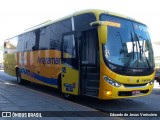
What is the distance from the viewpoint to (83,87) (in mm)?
9773

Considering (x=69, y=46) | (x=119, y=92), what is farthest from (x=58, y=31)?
(x=119, y=92)

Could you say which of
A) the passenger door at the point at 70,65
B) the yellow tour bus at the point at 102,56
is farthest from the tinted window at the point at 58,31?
the passenger door at the point at 70,65

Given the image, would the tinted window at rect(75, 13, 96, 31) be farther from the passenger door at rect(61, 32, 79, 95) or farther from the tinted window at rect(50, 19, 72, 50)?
the tinted window at rect(50, 19, 72, 50)

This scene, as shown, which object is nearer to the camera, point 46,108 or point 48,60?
point 46,108

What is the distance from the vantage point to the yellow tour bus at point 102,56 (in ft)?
29.4

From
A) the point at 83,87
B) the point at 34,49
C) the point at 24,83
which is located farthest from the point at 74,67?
the point at 24,83

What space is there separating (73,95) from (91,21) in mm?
3033

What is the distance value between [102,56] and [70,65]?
1933 millimetres

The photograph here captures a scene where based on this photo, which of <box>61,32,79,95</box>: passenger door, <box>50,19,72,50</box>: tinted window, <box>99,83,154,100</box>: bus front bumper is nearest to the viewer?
<box>99,83,154,100</box>: bus front bumper

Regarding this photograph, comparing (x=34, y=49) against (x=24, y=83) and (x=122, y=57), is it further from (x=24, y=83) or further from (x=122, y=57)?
(x=122, y=57)

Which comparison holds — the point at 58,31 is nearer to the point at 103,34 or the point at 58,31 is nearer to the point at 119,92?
the point at 103,34

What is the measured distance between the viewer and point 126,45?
9352 mm

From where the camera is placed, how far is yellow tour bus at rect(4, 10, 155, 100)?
29.4 ft

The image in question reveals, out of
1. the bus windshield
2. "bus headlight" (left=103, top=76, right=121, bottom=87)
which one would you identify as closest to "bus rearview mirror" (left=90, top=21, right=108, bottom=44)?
the bus windshield
